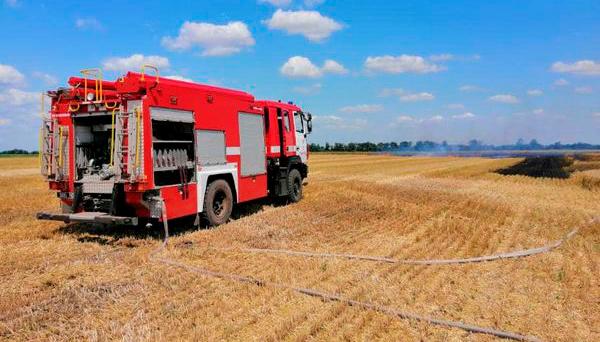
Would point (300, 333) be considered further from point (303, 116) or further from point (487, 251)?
point (303, 116)

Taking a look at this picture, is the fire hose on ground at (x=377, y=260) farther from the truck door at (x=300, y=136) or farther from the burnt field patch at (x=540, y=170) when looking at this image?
the burnt field patch at (x=540, y=170)

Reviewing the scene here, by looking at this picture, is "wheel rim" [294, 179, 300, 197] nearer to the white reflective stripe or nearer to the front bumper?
the white reflective stripe

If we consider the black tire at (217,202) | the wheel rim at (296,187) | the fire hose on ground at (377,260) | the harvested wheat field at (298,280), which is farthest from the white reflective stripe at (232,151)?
the wheel rim at (296,187)

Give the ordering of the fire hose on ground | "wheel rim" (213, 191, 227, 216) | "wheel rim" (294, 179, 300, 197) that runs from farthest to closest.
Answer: "wheel rim" (294, 179, 300, 197) → "wheel rim" (213, 191, 227, 216) → the fire hose on ground

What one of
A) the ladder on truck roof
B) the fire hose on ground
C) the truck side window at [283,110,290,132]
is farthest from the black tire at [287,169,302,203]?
the ladder on truck roof

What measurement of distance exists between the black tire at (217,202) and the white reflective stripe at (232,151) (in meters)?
0.76

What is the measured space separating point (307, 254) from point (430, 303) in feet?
9.36

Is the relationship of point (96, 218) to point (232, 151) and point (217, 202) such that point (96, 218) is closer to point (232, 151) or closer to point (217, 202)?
point (217, 202)

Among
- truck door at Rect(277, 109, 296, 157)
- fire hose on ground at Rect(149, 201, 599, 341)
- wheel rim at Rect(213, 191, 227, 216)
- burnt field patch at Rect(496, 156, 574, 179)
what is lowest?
fire hose on ground at Rect(149, 201, 599, 341)

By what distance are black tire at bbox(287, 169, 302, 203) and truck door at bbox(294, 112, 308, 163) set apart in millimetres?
778

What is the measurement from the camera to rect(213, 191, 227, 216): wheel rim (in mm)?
11247

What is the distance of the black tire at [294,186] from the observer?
14.9 metres

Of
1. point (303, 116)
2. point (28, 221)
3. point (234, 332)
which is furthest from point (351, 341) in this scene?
point (303, 116)

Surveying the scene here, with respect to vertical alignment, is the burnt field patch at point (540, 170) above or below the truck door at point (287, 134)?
below
